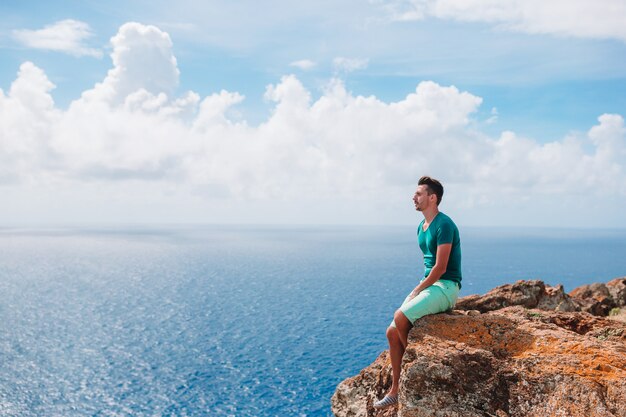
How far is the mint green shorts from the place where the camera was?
389 inches

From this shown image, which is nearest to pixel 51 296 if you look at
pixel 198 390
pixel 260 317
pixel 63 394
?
pixel 260 317

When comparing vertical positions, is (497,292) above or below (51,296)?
above

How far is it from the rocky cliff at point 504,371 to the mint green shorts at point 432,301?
202mm

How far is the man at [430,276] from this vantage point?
9625 millimetres

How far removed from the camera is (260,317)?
257ft

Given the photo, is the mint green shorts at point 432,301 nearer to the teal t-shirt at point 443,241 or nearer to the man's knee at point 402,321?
Result: the man's knee at point 402,321

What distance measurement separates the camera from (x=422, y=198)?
10125 mm

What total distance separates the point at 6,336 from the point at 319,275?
85293mm

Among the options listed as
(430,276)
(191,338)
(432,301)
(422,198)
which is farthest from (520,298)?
(191,338)

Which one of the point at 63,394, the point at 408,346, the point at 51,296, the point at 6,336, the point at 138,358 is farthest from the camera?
the point at 51,296

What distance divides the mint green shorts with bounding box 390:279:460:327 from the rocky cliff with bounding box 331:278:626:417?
20 cm

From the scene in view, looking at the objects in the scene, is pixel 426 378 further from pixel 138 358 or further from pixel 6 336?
pixel 6 336

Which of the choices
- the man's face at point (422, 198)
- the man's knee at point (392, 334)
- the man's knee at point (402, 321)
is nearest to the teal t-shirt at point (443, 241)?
the man's face at point (422, 198)

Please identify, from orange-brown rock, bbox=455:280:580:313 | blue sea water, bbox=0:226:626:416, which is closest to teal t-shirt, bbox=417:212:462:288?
orange-brown rock, bbox=455:280:580:313
